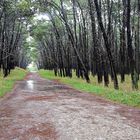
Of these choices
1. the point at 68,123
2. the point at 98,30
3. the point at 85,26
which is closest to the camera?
the point at 68,123

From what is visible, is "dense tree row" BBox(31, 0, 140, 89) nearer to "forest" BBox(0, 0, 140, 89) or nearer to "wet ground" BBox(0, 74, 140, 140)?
"forest" BBox(0, 0, 140, 89)

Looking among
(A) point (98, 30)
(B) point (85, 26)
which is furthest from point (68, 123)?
(B) point (85, 26)

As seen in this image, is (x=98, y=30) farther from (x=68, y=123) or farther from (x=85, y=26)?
(x=68, y=123)

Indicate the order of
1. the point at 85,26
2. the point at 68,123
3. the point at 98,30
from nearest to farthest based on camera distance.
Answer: the point at 68,123 < the point at 98,30 < the point at 85,26

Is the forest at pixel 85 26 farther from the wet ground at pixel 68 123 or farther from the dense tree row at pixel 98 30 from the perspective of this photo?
the wet ground at pixel 68 123

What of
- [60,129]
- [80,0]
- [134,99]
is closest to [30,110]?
[60,129]

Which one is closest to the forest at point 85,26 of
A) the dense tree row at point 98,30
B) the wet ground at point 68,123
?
the dense tree row at point 98,30

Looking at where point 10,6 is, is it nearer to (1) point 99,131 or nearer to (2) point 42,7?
(2) point 42,7

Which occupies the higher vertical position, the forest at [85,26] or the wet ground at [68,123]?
the forest at [85,26]

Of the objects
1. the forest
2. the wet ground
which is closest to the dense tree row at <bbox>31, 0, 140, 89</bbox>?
the forest

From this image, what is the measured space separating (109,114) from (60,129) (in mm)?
3103

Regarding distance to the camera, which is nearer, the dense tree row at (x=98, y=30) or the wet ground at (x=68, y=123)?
the wet ground at (x=68, y=123)

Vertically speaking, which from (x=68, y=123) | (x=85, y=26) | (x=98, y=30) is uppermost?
(x=85, y=26)

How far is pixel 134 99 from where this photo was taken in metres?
16.1
